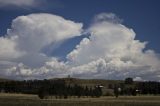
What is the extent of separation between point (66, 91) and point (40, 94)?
120ft

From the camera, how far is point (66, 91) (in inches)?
7692

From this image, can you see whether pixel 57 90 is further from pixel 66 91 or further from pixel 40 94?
pixel 40 94

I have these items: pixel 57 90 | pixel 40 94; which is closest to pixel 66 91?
pixel 57 90

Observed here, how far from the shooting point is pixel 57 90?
194750mm

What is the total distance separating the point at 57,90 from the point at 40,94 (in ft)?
114

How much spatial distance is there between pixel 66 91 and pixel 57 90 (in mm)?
5158

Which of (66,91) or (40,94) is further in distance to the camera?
(66,91)

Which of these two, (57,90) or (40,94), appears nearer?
(40,94)

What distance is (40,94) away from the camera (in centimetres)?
16062
